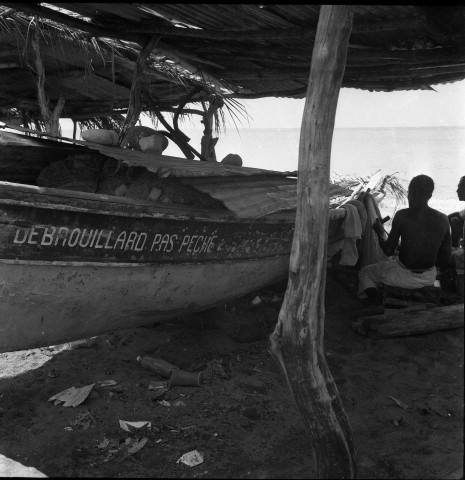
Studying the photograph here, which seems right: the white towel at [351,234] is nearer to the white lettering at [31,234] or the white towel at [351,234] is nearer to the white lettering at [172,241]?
the white lettering at [172,241]

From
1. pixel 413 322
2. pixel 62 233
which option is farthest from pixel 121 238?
pixel 413 322

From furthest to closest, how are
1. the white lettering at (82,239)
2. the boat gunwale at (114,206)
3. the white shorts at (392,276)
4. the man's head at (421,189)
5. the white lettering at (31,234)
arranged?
1. the white shorts at (392,276)
2. the man's head at (421,189)
3. the white lettering at (82,239)
4. the white lettering at (31,234)
5. the boat gunwale at (114,206)

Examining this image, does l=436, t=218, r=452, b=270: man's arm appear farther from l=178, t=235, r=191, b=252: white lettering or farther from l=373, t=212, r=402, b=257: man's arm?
l=178, t=235, r=191, b=252: white lettering

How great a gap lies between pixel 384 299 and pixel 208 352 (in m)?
1.87

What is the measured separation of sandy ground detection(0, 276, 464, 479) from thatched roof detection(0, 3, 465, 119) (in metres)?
2.55

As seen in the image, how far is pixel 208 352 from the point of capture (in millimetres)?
5309

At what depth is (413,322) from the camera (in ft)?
17.3

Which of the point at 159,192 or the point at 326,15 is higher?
the point at 326,15

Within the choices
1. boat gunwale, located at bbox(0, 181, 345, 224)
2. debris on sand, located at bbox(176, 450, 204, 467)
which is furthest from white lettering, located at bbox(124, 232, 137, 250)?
debris on sand, located at bbox(176, 450, 204, 467)

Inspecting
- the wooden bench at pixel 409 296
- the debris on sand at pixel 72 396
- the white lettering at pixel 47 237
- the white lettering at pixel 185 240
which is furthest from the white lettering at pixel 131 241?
the wooden bench at pixel 409 296

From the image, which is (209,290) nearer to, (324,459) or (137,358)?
(137,358)

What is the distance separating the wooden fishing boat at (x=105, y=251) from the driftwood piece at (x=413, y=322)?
1.30 meters

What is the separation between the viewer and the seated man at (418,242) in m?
5.44

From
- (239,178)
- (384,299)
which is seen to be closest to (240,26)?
(239,178)
